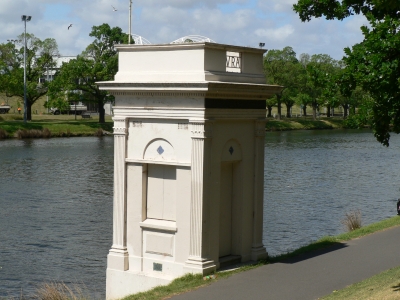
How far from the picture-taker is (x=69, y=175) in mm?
41938

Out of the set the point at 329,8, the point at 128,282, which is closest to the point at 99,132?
the point at 329,8

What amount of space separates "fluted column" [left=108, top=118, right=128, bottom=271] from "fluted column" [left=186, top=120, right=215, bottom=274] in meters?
1.59

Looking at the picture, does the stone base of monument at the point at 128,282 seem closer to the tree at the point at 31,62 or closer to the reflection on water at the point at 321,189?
the reflection on water at the point at 321,189

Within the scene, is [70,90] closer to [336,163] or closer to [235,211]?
[336,163]

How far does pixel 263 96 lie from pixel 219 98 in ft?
4.92

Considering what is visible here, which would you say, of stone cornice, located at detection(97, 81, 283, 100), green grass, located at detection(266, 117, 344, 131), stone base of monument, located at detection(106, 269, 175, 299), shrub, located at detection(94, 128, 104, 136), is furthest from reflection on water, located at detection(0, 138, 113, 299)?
green grass, located at detection(266, 117, 344, 131)

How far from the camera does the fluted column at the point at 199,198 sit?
555 inches

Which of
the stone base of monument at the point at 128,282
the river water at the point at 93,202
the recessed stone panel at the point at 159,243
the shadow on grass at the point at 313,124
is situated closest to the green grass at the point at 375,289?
the recessed stone panel at the point at 159,243

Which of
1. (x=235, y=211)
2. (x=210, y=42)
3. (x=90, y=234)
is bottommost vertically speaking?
(x=90, y=234)

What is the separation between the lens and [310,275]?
46.3ft

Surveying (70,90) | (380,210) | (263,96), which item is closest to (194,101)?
(263,96)

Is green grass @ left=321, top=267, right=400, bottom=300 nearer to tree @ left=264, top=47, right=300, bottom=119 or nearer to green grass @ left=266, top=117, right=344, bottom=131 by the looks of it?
green grass @ left=266, top=117, right=344, bottom=131

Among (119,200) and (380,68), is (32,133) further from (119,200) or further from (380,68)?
(380,68)

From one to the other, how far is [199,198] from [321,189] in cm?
2350
